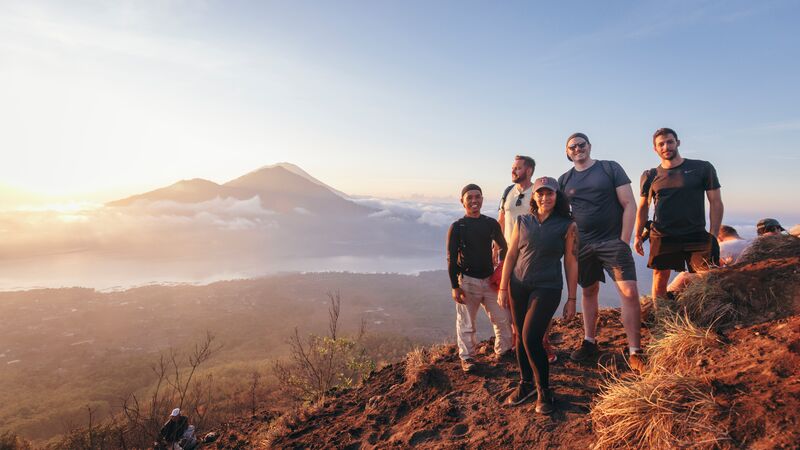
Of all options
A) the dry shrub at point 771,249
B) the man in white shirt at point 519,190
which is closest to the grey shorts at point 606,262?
the man in white shirt at point 519,190

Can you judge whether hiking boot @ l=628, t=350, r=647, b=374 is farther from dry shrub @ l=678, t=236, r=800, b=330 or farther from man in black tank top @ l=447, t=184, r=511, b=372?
man in black tank top @ l=447, t=184, r=511, b=372

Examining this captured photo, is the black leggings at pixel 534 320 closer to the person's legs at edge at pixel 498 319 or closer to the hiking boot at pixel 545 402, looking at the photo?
the hiking boot at pixel 545 402

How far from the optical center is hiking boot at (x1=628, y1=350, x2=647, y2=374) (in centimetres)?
361

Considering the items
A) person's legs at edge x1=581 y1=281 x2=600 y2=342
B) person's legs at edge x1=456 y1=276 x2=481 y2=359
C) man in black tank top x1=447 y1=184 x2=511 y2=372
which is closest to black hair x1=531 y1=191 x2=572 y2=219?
person's legs at edge x1=581 y1=281 x2=600 y2=342

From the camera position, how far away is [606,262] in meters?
3.91

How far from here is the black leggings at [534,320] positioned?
330 centimetres

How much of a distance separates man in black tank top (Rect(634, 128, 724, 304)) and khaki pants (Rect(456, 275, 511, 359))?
5.95ft

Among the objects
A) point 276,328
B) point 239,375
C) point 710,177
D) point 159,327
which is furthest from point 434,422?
point 159,327

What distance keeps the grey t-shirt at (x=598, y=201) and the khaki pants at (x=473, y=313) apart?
1.33 meters

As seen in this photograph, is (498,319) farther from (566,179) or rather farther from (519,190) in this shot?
(566,179)

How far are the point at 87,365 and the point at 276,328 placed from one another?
47880mm

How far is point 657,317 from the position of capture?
4445 millimetres

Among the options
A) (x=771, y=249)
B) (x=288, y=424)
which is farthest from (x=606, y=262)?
(x=288, y=424)

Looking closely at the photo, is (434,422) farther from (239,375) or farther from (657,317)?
(239,375)
